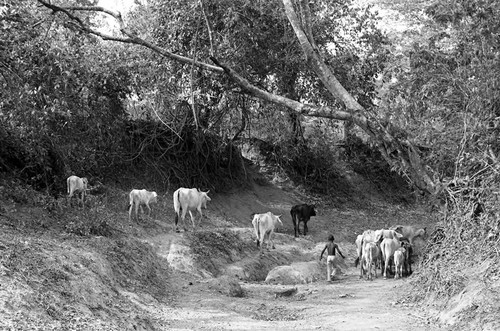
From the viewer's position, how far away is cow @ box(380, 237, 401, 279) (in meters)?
15.8

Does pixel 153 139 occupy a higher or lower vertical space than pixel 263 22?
lower

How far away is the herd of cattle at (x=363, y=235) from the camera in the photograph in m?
15.8

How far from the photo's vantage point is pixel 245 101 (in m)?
21.9

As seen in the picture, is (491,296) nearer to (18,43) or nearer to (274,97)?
(274,97)

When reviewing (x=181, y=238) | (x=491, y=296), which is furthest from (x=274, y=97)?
(x=491, y=296)

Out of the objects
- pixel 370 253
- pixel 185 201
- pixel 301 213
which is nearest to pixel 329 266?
pixel 370 253

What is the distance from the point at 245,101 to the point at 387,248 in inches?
321

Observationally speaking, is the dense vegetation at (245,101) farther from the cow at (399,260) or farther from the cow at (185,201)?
the cow at (399,260)

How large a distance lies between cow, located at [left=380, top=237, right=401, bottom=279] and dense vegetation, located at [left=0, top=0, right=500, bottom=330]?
2548mm

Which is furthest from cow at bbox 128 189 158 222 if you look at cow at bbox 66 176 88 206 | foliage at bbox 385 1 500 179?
foliage at bbox 385 1 500 179

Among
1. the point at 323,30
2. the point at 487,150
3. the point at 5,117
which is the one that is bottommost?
the point at 487,150

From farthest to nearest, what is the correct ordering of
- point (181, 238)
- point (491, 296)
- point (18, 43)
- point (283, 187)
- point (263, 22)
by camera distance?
point (283, 187) < point (263, 22) < point (181, 238) < point (18, 43) < point (491, 296)

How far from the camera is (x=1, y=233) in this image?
416 inches

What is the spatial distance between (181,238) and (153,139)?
678 centimetres
